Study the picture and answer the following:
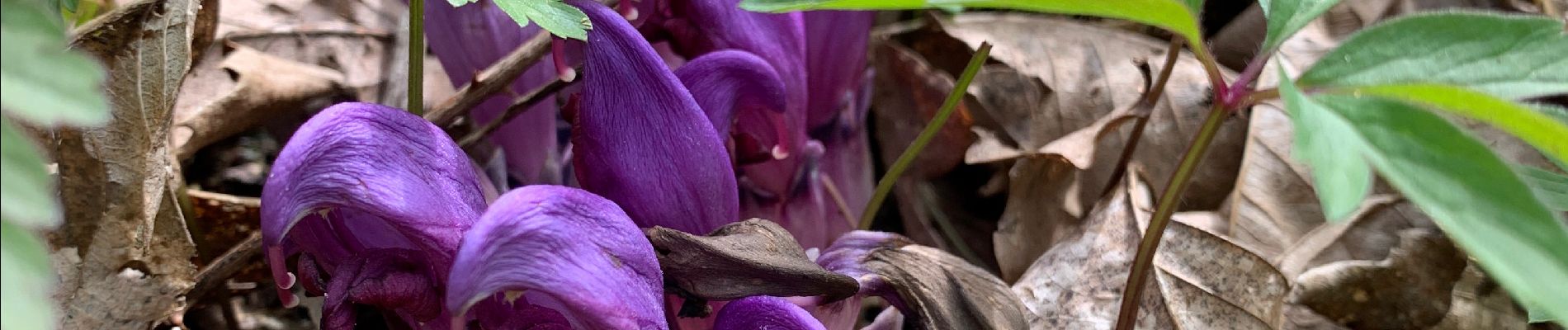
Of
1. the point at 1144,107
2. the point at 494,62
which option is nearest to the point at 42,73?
the point at 494,62

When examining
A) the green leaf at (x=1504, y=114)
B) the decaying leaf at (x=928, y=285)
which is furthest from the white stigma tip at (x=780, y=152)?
the green leaf at (x=1504, y=114)

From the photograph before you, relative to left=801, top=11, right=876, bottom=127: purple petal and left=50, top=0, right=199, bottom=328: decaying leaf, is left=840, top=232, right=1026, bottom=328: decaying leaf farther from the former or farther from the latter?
left=50, top=0, right=199, bottom=328: decaying leaf

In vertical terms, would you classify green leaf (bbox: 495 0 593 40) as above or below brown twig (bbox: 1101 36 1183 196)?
above

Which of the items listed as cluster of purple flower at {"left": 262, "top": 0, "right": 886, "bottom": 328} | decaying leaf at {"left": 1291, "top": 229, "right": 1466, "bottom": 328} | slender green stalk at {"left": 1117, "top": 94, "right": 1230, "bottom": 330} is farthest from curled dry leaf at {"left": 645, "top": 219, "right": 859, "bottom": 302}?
decaying leaf at {"left": 1291, "top": 229, "right": 1466, "bottom": 328}

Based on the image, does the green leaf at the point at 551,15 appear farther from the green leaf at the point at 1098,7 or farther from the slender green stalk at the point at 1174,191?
the slender green stalk at the point at 1174,191

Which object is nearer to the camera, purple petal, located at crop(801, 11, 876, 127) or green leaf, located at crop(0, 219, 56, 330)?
green leaf, located at crop(0, 219, 56, 330)
